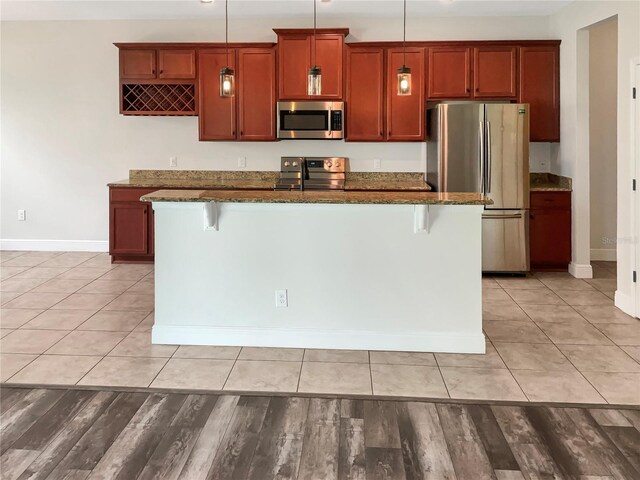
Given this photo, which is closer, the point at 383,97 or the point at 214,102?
the point at 383,97

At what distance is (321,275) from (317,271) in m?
0.04

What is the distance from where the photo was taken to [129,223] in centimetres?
653

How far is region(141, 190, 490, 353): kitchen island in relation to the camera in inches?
150

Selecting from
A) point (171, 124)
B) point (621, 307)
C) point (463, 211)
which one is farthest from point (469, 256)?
point (171, 124)

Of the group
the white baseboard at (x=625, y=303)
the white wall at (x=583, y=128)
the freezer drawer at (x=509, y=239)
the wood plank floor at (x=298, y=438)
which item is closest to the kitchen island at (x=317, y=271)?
the wood plank floor at (x=298, y=438)

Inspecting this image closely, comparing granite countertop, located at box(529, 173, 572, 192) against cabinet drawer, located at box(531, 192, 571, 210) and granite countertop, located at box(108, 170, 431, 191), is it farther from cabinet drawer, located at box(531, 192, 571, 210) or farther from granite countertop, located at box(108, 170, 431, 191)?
granite countertop, located at box(108, 170, 431, 191)

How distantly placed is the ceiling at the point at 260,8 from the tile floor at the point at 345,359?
2931mm

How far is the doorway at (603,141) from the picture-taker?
6602 mm

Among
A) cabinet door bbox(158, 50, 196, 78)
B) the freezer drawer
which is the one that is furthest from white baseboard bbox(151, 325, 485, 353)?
cabinet door bbox(158, 50, 196, 78)

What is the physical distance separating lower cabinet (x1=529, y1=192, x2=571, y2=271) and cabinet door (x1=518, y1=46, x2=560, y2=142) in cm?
68

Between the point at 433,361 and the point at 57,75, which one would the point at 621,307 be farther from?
the point at 57,75

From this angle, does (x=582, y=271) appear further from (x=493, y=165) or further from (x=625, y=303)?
(x=493, y=165)

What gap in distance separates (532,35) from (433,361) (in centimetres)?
433

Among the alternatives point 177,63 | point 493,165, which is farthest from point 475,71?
point 177,63
